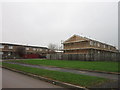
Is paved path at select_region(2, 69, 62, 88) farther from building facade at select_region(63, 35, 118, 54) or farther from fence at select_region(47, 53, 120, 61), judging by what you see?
building facade at select_region(63, 35, 118, 54)

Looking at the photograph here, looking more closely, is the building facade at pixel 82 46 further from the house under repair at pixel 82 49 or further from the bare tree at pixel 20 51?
the bare tree at pixel 20 51

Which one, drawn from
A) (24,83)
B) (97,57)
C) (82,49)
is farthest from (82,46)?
(24,83)

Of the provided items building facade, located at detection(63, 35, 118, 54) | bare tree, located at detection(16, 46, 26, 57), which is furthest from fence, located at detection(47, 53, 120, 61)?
bare tree, located at detection(16, 46, 26, 57)

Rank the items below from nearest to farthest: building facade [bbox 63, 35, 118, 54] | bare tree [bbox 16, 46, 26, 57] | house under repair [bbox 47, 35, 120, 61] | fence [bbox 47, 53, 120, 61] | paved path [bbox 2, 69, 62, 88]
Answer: paved path [bbox 2, 69, 62, 88], fence [bbox 47, 53, 120, 61], house under repair [bbox 47, 35, 120, 61], building facade [bbox 63, 35, 118, 54], bare tree [bbox 16, 46, 26, 57]

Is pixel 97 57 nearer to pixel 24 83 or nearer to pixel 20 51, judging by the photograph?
pixel 24 83

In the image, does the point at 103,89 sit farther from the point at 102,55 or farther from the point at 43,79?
the point at 102,55

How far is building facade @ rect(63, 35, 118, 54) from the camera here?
39219 mm

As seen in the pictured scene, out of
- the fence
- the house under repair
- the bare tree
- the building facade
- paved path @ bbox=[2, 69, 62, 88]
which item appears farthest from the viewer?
the bare tree

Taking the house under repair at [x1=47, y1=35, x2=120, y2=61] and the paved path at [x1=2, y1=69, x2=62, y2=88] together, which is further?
the house under repair at [x1=47, y1=35, x2=120, y2=61]

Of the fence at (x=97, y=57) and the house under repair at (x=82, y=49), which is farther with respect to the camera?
the house under repair at (x=82, y=49)

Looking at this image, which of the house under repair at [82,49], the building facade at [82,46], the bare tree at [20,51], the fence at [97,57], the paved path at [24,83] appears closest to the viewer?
the paved path at [24,83]

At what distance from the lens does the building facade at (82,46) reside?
129 feet

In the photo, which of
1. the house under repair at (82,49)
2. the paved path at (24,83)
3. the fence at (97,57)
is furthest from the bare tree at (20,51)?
the paved path at (24,83)

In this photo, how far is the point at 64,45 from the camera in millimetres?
47031
